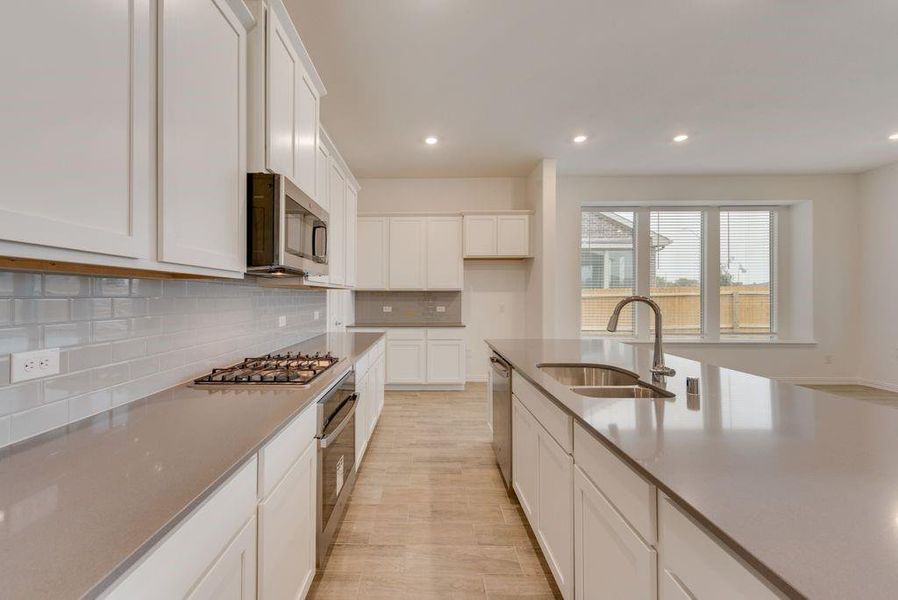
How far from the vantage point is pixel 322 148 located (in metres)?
2.50

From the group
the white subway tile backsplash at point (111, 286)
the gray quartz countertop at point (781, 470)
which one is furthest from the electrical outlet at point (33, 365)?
the gray quartz countertop at point (781, 470)

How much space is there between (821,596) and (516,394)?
5.26ft

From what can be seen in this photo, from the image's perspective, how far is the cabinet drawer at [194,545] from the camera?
0.58 m

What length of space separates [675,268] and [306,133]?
210 inches

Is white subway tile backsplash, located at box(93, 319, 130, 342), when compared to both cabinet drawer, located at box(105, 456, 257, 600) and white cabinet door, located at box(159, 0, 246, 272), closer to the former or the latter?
white cabinet door, located at box(159, 0, 246, 272)

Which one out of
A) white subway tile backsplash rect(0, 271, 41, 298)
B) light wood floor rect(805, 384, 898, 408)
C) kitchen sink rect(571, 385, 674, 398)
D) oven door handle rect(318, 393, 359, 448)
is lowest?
light wood floor rect(805, 384, 898, 408)

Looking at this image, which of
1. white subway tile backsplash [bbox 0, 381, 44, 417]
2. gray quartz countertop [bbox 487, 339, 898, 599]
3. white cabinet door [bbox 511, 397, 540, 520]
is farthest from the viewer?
white cabinet door [bbox 511, 397, 540, 520]

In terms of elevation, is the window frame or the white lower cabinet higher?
the window frame

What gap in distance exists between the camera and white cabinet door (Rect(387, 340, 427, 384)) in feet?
15.4

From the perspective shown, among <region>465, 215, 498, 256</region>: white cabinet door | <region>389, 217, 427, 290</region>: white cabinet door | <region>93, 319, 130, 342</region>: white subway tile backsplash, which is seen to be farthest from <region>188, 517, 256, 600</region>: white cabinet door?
<region>465, 215, 498, 256</region>: white cabinet door

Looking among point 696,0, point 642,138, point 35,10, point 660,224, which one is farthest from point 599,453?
point 660,224

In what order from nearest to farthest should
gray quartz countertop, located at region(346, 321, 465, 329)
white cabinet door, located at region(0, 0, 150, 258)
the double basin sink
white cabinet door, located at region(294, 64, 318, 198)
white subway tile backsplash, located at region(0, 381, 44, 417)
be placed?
white cabinet door, located at region(0, 0, 150, 258), white subway tile backsplash, located at region(0, 381, 44, 417), the double basin sink, white cabinet door, located at region(294, 64, 318, 198), gray quartz countertop, located at region(346, 321, 465, 329)

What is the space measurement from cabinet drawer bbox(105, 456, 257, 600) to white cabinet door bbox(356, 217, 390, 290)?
4047mm

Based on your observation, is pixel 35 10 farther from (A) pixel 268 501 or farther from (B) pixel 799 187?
(B) pixel 799 187
